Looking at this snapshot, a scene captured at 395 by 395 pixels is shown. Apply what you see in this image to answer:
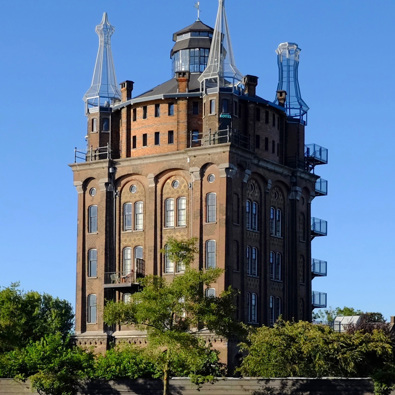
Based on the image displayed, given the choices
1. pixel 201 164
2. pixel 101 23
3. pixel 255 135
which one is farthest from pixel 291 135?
pixel 101 23

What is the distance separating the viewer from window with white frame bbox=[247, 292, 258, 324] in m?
90.2

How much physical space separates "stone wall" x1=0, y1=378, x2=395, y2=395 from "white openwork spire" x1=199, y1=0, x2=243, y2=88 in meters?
26.6

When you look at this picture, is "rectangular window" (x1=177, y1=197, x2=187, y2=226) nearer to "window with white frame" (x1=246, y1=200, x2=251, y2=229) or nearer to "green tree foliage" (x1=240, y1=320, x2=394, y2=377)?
"window with white frame" (x1=246, y1=200, x2=251, y2=229)

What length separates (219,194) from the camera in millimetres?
88688


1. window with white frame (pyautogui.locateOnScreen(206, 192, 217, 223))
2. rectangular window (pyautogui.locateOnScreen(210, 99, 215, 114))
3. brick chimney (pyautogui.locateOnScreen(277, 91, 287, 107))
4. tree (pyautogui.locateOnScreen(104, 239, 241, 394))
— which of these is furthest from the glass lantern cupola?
tree (pyautogui.locateOnScreen(104, 239, 241, 394))

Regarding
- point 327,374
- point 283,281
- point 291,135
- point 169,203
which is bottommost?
point 327,374

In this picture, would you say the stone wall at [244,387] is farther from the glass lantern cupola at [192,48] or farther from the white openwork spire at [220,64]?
the glass lantern cupola at [192,48]

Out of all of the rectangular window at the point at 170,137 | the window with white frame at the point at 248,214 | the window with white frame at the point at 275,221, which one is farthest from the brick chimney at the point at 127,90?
the window with white frame at the point at 275,221

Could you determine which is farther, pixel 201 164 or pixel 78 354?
pixel 201 164

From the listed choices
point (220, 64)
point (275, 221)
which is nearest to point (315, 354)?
point (275, 221)

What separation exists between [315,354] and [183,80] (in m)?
27.3

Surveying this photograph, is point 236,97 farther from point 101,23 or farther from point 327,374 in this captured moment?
point 327,374

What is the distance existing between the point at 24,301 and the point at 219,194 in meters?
16.4

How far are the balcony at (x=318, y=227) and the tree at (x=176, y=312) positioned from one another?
30765 mm
